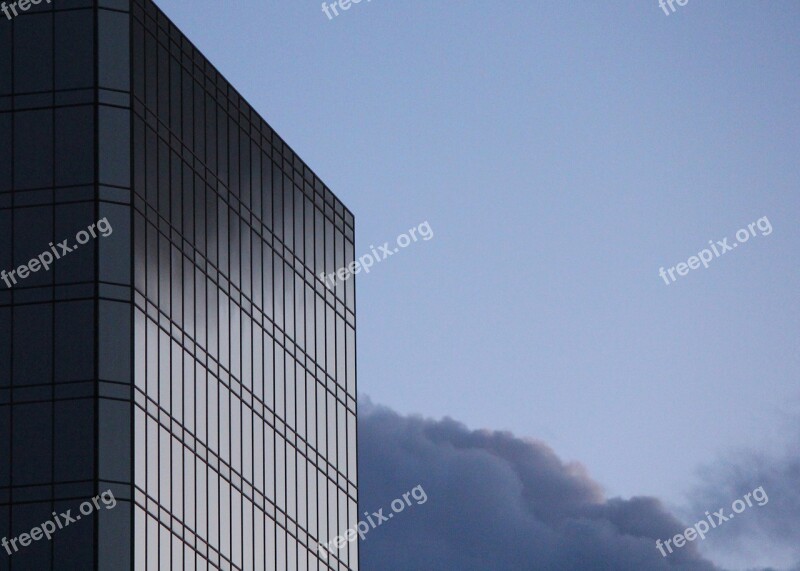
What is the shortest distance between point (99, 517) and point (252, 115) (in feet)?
77.9

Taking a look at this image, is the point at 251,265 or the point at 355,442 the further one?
the point at 355,442

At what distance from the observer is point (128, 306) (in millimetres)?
68688

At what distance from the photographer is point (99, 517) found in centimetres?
6638

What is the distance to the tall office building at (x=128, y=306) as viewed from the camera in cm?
6725

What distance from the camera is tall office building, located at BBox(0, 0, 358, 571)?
67250mm
